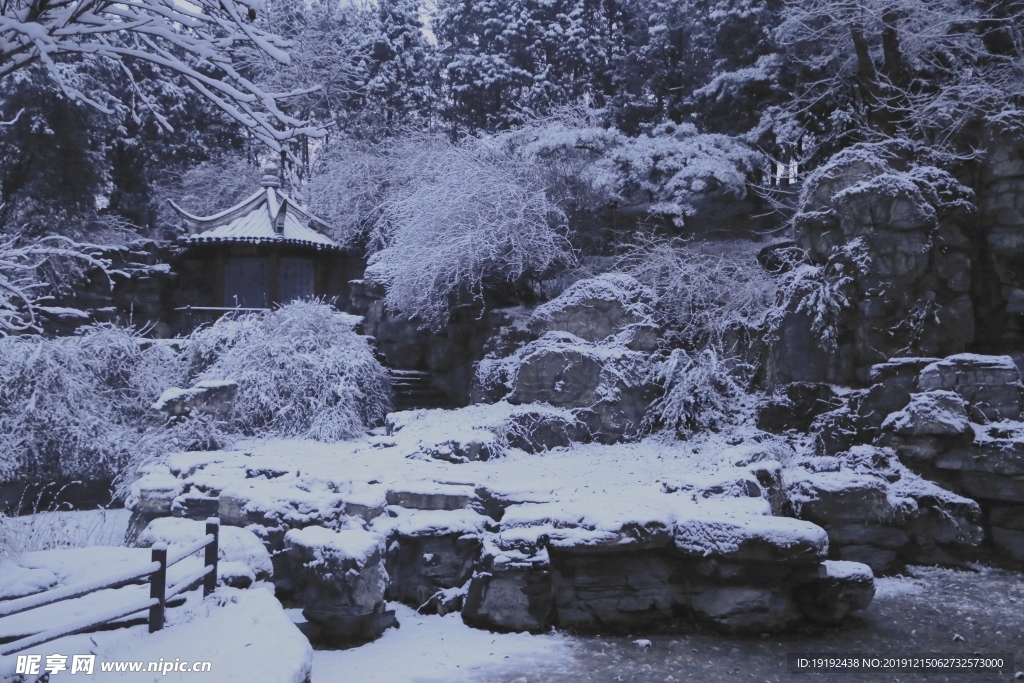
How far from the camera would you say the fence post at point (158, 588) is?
3932 millimetres

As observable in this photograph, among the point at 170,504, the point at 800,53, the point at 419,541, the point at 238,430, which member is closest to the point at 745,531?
the point at 419,541

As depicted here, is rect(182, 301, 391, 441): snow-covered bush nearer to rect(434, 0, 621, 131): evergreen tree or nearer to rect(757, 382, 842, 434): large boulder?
rect(757, 382, 842, 434): large boulder

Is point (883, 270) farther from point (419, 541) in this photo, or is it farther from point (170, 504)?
point (170, 504)

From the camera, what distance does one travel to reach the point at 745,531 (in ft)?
19.4

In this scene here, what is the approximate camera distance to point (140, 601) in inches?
150

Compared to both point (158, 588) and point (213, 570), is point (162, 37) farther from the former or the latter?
point (213, 570)

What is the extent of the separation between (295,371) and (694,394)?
582 centimetres

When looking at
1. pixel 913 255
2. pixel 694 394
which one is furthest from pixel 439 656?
pixel 913 255

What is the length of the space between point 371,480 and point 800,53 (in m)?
11.2

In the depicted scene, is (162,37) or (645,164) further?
(645,164)

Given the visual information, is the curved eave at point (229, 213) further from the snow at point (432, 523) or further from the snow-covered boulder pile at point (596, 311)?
the snow at point (432, 523)

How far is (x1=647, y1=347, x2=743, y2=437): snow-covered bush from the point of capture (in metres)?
9.28

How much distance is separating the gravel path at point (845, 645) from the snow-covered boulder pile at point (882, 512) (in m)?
0.66

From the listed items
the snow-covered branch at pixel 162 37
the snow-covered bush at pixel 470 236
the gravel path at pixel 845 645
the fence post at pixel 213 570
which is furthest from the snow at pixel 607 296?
the snow-covered branch at pixel 162 37
